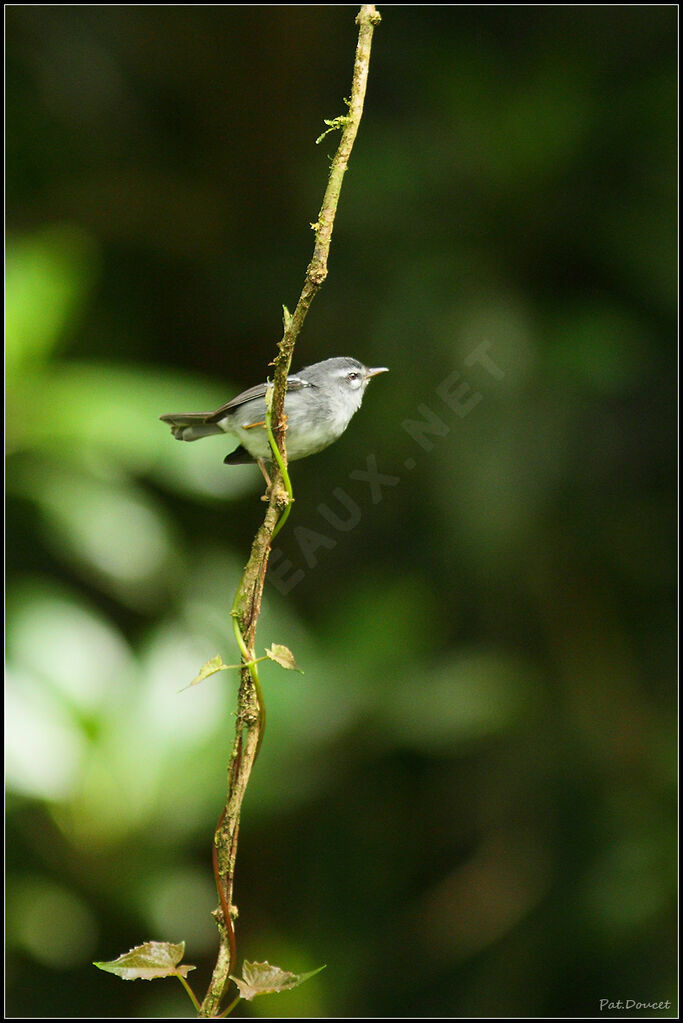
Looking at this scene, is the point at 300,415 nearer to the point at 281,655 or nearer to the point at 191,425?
the point at 191,425

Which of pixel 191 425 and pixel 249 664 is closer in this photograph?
pixel 249 664

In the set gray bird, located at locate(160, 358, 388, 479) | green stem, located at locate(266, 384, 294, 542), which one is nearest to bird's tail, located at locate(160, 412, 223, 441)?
gray bird, located at locate(160, 358, 388, 479)

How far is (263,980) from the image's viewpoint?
1.31 meters

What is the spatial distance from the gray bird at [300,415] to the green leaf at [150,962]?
3.19 feet

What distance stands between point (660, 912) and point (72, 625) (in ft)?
9.15

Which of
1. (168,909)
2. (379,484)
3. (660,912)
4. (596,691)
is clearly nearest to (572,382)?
(379,484)

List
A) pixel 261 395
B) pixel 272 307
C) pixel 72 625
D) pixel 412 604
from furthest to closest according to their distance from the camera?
pixel 272 307 < pixel 412 604 < pixel 72 625 < pixel 261 395

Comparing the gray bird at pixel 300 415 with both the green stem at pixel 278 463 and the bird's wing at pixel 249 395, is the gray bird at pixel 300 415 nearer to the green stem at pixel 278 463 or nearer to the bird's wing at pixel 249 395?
the bird's wing at pixel 249 395

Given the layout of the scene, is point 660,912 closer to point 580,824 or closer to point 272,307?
point 580,824

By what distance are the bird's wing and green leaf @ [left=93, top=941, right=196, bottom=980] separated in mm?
830

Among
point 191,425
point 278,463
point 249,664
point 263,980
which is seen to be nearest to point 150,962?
point 263,980

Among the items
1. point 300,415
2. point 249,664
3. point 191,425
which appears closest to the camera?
point 249,664

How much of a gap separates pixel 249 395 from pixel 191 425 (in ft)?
0.51

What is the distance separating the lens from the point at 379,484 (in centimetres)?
499
